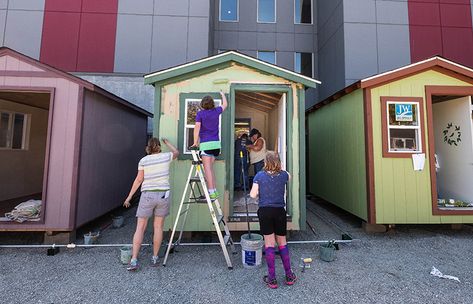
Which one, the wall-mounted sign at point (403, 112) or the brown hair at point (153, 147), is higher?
the wall-mounted sign at point (403, 112)

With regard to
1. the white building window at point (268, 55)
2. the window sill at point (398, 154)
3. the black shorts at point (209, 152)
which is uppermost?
the white building window at point (268, 55)

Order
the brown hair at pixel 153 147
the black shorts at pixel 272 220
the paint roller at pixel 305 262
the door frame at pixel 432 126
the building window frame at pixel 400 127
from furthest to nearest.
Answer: the building window frame at pixel 400 127
the door frame at pixel 432 126
the paint roller at pixel 305 262
the brown hair at pixel 153 147
the black shorts at pixel 272 220

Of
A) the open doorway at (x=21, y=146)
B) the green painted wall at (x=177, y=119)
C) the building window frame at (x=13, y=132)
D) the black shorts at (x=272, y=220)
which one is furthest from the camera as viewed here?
the building window frame at (x=13, y=132)

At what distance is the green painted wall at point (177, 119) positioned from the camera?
4535 mm

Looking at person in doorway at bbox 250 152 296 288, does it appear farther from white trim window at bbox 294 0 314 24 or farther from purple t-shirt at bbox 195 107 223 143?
white trim window at bbox 294 0 314 24

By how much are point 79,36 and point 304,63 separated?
9.40 meters

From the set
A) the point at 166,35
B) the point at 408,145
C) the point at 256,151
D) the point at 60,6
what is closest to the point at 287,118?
the point at 256,151

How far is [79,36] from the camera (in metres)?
9.26

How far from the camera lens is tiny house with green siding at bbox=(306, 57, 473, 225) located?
4.90 metres

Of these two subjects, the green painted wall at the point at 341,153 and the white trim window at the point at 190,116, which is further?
the green painted wall at the point at 341,153

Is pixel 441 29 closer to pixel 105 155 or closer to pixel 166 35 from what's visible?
pixel 166 35

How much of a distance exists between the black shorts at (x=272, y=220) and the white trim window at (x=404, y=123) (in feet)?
10.9

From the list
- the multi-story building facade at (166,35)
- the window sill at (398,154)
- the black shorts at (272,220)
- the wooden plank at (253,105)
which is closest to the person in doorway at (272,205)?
the black shorts at (272,220)

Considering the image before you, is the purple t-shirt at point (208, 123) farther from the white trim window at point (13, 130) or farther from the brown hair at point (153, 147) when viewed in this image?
the white trim window at point (13, 130)
